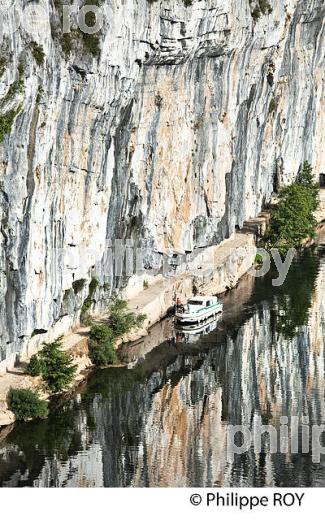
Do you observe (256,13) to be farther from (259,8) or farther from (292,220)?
(292,220)

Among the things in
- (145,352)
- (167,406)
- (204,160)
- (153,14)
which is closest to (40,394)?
(167,406)

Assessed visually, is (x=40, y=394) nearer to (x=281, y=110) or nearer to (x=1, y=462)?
(x=1, y=462)

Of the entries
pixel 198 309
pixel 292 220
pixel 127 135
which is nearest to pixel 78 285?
pixel 127 135

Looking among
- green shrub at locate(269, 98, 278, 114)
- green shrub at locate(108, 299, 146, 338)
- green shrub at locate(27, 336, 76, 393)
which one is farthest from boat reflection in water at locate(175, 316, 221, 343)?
green shrub at locate(269, 98, 278, 114)

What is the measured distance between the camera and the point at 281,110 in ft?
267

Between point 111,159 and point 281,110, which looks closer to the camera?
point 111,159

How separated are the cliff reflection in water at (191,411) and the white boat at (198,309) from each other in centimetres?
54

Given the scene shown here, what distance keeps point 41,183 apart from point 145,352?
8.23m

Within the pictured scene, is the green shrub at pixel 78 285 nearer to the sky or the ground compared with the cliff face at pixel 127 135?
nearer to the ground

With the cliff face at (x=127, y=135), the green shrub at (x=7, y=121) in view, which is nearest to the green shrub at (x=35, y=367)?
the cliff face at (x=127, y=135)

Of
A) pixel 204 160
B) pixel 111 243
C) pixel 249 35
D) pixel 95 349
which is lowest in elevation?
pixel 95 349

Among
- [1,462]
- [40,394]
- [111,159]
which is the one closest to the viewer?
[1,462]

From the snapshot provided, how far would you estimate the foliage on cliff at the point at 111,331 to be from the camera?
5391 cm

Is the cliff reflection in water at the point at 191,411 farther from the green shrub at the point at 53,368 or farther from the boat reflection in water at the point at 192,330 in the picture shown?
the green shrub at the point at 53,368
